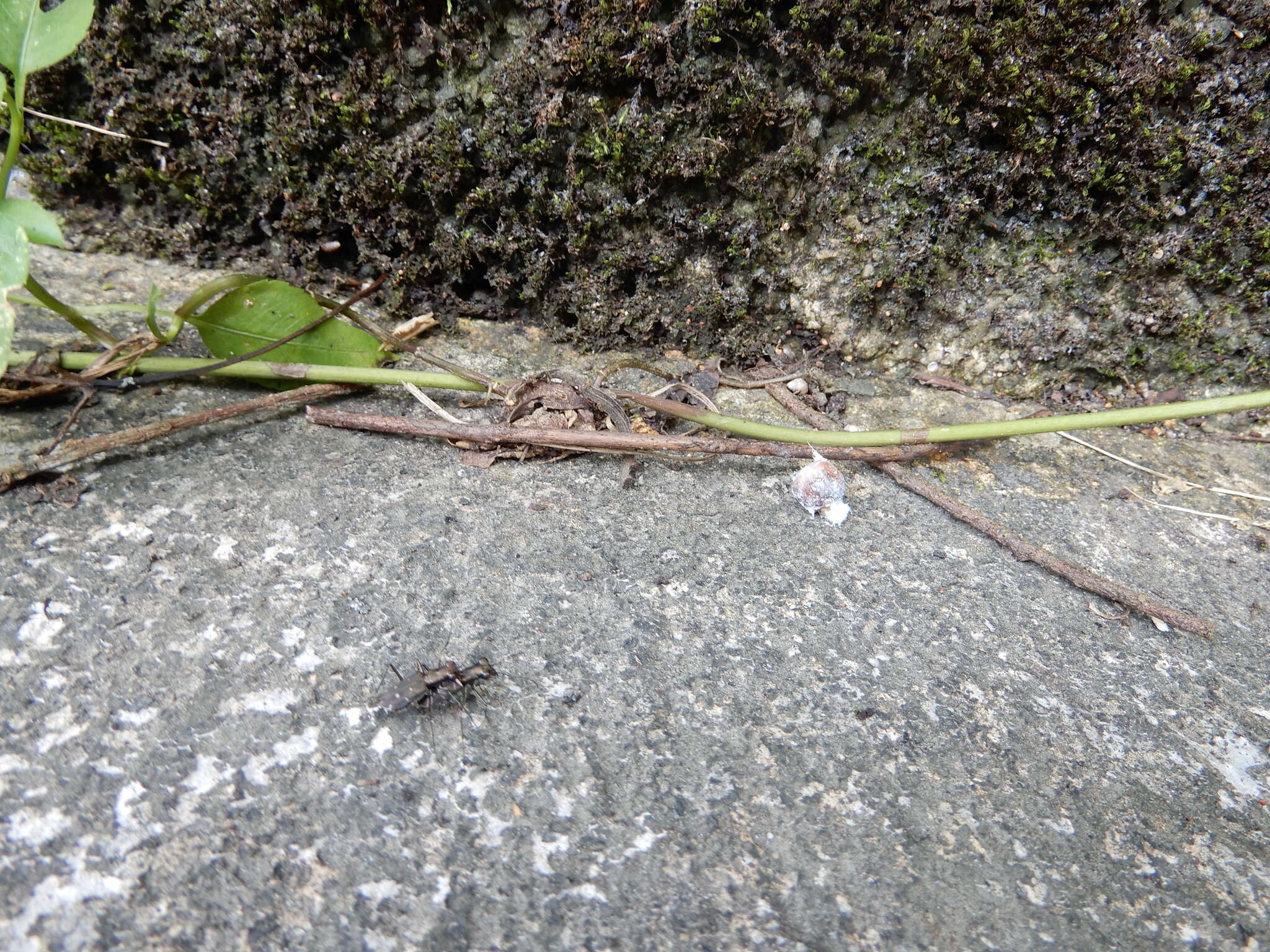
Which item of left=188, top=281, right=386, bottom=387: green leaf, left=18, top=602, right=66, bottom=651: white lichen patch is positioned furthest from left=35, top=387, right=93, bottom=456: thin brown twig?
left=18, top=602, right=66, bottom=651: white lichen patch

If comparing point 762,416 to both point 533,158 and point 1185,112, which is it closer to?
point 533,158

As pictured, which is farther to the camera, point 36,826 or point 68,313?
point 68,313

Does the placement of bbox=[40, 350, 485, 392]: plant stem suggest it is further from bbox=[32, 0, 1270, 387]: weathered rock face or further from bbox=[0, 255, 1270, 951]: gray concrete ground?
bbox=[32, 0, 1270, 387]: weathered rock face

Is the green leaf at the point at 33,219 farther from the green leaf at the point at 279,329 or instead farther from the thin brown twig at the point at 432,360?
the thin brown twig at the point at 432,360

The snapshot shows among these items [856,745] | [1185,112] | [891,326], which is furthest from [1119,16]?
[856,745]

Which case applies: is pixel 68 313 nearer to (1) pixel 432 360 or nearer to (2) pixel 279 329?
(2) pixel 279 329

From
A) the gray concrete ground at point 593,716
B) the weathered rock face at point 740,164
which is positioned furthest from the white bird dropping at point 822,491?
the weathered rock face at point 740,164

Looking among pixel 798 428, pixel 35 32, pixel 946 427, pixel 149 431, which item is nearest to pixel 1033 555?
pixel 946 427

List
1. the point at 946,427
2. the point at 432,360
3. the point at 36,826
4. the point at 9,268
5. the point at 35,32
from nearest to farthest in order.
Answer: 1. the point at 36,826
2. the point at 9,268
3. the point at 35,32
4. the point at 946,427
5. the point at 432,360
